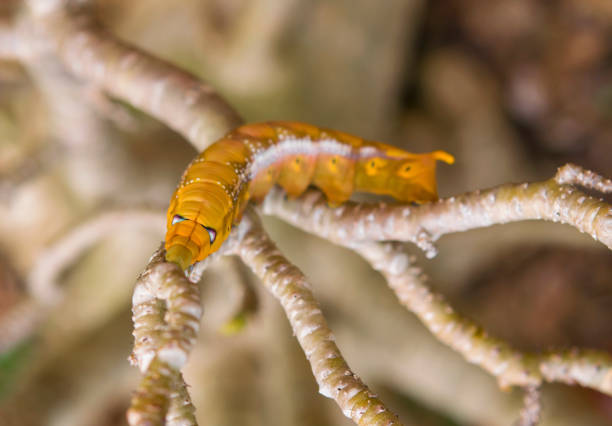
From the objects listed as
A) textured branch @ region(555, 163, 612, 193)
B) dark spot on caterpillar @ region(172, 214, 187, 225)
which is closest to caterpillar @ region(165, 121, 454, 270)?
dark spot on caterpillar @ region(172, 214, 187, 225)

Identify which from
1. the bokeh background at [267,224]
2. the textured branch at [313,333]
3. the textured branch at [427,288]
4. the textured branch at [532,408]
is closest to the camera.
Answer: the textured branch at [313,333]

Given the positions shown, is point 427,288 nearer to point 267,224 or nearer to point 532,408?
point 532,408

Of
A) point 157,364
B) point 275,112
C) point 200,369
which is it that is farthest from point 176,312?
point 200,369

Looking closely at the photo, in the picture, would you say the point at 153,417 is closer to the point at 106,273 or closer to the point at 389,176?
the point at 389,176

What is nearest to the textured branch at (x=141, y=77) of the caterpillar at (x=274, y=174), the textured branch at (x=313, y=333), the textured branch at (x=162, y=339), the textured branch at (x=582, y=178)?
the caterpillar at (x=274, y=174)

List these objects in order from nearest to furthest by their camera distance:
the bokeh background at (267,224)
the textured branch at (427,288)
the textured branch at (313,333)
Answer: the textured branch at (313,333), the textured branch at (427,288), the bokeh background at (267,224)

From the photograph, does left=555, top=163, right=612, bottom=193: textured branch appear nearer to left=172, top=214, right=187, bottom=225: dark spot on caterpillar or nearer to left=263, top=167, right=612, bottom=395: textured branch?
left=263, top=167, right=612, bottom=395: textured branch

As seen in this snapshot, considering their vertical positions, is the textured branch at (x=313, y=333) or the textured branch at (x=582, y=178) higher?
the textured branch at (x=582, y=178)

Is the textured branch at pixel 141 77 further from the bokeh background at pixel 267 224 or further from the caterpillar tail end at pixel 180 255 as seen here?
the caterpillar tail end at pixel 180 255

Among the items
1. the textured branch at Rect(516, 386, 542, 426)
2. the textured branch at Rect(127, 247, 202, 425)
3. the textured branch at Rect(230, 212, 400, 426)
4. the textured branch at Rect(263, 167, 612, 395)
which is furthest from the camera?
the textured branch at Rect(516, 386, 542, 426)
